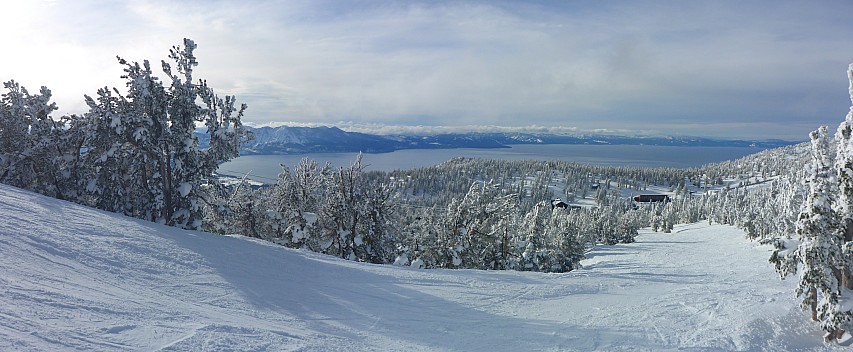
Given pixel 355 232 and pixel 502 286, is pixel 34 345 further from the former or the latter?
pixel 355 232

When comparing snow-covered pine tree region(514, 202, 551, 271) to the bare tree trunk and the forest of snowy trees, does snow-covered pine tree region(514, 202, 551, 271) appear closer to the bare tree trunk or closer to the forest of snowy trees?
the forest of snowy trees

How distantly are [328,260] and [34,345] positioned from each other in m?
11.2

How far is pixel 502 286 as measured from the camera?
47.0ft

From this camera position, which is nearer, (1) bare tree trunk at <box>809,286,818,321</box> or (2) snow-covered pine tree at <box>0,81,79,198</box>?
(1) bare tree trunk at <box>809,286,818,321</box>

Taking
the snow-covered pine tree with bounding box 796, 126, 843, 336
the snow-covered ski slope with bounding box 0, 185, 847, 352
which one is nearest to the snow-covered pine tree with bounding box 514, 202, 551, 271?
the snow-covered ski slope with bounding box 0, 185, 847, 352

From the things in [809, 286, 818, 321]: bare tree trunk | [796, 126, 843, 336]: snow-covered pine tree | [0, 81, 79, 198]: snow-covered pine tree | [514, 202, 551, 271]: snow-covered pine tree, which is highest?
[0, 81, 79, 198]: snow-covered pine tree

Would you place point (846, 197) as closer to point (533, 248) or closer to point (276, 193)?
point (533, 248)

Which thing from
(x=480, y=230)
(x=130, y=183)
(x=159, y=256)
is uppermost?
(x=130, y=183)

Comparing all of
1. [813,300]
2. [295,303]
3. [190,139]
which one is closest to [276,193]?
[190,139]

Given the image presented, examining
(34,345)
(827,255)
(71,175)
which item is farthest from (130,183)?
(827,255)

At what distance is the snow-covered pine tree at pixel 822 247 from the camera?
9492 mm

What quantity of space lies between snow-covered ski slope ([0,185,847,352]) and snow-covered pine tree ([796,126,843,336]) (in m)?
0.99

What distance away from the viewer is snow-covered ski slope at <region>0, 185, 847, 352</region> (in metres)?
6.76

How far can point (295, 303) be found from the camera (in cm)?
1034
